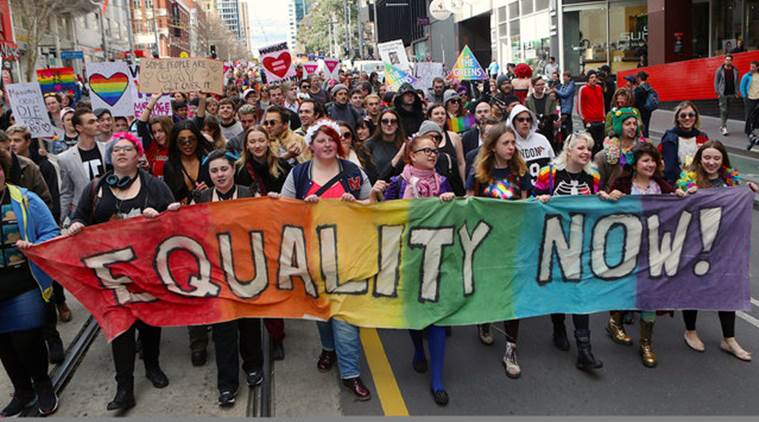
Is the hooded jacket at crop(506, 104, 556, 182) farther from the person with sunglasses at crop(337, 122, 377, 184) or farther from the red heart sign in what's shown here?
the red heart sign

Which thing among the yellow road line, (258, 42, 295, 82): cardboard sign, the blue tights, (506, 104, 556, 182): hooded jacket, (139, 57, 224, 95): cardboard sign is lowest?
the yellow road line

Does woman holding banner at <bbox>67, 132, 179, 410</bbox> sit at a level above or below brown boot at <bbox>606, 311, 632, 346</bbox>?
above

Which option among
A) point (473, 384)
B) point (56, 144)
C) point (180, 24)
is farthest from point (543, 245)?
point (180, 24)

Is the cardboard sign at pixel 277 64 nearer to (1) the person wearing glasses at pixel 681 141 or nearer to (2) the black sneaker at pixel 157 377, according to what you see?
(1) the person wearing glasses at pixel 681 141

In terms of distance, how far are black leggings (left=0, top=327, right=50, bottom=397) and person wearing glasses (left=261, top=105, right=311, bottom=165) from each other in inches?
113

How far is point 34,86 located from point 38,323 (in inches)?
203

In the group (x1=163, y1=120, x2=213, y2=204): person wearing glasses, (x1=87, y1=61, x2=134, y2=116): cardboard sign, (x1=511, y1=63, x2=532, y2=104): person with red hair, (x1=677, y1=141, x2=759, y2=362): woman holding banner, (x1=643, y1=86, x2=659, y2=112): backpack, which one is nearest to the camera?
(x1=677, y1=141, x2=759, y2=362): woman holding banner

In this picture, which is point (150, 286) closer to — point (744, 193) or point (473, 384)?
point (473, 384)

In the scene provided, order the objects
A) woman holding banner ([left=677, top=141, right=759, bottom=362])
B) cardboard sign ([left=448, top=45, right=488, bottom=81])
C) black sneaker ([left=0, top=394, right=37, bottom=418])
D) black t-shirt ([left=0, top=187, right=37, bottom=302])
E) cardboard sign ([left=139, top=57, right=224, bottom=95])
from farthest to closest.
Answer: cardboard sign ([left=448, top=45, right=488, bottom=81])
cardboard sign ([left=139, top=57, right=224, bottom=95])
woman holding banner ([left=677, top=141, right=759, bottom=362])
black sneaker ([left=0, top=394, right=37, bottom=418])
black t-shirt ([left=0, top=187, right=37, bottom=302])

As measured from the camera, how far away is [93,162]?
6168 millimetres

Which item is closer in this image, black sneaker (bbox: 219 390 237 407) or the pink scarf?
black sneaker (bbox: 219 390 237 407)

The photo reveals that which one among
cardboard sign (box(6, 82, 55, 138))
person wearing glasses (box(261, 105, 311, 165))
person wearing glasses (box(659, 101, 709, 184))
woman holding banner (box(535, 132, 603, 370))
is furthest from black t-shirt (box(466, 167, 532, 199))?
cardboard sign (box(6, 82, 55, 138))

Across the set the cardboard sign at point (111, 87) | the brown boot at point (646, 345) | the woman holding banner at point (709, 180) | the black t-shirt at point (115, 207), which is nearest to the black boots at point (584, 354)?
the brown boot at point (646, 345)

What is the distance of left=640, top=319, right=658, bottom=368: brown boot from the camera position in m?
4.72
